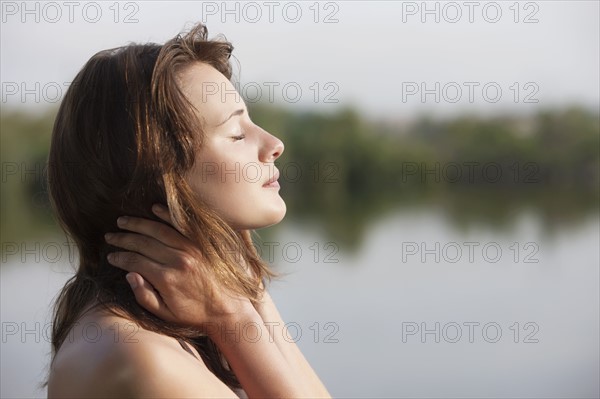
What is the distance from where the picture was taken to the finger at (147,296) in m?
1.08

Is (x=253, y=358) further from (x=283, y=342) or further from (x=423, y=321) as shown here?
(x=423, y=321)

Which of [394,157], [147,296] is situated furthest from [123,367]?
[394,157]

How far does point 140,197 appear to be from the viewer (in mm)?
1109

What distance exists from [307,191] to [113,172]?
1770 cm

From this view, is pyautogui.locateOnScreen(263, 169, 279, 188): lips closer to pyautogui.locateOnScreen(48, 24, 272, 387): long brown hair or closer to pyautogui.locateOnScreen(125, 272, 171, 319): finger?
pyautogui.locateOnScreen(48, 24, 272, 387): long brown hair

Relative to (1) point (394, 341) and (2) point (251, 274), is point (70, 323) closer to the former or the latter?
(2) point (251, 274)

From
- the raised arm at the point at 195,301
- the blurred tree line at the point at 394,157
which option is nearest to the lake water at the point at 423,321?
the raised arm at the point at 195,301

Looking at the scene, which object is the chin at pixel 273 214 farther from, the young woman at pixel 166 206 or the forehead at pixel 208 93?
the forehead at pixel 208 93

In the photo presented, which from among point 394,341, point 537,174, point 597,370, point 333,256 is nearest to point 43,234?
point 333,256

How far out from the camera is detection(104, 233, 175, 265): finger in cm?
110

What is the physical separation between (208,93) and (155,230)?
22 cm

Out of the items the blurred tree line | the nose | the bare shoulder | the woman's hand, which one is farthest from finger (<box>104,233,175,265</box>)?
the blurred tree line

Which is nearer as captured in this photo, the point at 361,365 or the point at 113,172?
the point at 113,172

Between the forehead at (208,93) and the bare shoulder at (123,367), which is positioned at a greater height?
the forehead at (208,93)
